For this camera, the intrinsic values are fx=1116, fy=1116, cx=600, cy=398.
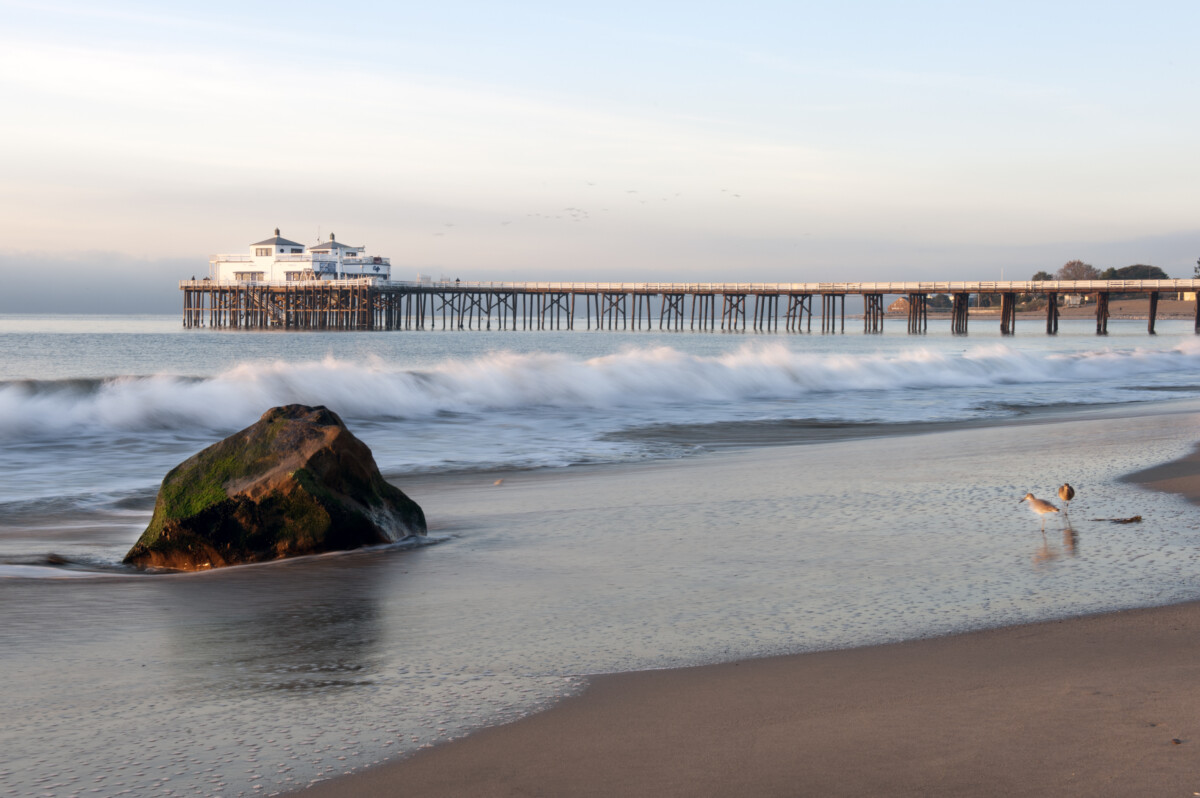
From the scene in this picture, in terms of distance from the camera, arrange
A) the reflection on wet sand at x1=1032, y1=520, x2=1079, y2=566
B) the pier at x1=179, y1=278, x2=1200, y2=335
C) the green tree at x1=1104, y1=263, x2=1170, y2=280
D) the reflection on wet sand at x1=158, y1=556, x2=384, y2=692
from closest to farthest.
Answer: the reflection on wet sand at x1=158, y1=556, x2=384, y2=692 < the reflection on wet sand at x1=1032, y1=520, x2=1079, y2=566 < the pier at x1=179, y1=278, x2=1200, y2=335 < the green tree at x1=1104, y1=263, x2=1170, y2=280

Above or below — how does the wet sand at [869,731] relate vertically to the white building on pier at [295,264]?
below

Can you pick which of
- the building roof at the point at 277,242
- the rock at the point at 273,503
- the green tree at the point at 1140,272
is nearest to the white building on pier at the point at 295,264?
the building roof at the point at 277,242

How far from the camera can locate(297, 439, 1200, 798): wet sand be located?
297 centimetres

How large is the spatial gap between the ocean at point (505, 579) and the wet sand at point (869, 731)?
20cm

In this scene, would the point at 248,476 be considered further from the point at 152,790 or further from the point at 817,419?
the point at 817,419

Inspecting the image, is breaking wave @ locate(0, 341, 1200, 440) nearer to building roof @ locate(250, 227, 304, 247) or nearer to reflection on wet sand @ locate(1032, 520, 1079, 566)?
reflection on wet sand @ locate(1032, 520, 1079, 566)

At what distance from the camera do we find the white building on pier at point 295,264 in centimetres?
9144

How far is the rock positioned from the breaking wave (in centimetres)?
934

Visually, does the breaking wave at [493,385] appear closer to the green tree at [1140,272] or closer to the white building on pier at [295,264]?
the white building on pier at [295,264]

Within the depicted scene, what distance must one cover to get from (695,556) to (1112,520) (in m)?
2.95

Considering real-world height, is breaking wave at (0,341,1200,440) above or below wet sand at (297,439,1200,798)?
below

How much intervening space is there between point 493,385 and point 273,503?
16465 mm

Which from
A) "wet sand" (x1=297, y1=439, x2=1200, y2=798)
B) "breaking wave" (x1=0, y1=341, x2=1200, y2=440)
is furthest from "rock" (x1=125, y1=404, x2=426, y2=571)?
"breaking wave" (x1=0, y1=341, x2=1200, y2=440)

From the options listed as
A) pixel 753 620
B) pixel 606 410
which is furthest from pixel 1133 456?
pixel 606 410
